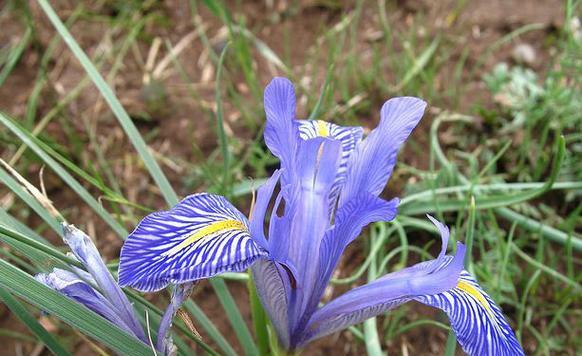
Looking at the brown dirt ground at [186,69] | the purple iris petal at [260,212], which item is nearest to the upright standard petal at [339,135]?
the purple iris petal at [260,212]

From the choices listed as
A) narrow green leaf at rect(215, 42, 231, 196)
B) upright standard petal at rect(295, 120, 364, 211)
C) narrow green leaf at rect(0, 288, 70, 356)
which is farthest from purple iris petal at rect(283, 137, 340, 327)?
narrow green leaf at rect(0, 288, 70, 356)

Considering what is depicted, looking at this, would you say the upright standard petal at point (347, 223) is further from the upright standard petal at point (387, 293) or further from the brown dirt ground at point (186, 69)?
the brown dirt ground at point (186, 69)

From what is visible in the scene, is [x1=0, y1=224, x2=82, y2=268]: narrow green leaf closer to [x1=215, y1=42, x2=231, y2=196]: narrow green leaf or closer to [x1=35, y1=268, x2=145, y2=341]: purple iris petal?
[x1=35, y1=268, x2=145, y2=341]: purple iris petal

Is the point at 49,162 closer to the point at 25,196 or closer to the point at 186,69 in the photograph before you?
the point at 25,196

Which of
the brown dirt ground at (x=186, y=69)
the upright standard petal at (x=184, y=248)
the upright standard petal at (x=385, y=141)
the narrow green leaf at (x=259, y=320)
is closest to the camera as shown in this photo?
the upright standard petal at (x=184, y=248)

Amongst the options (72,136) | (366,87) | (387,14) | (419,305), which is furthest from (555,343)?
(72,136)

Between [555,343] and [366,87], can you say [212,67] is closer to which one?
[366,87]

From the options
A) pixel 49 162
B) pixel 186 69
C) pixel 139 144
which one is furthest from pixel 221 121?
pixel 186 69
